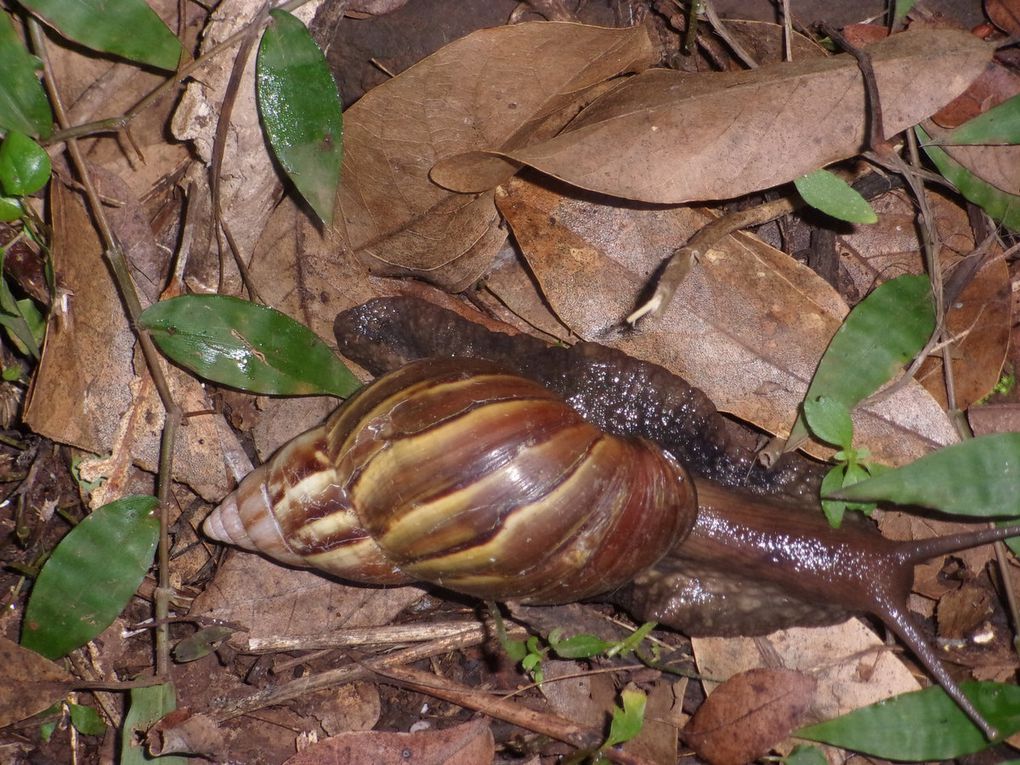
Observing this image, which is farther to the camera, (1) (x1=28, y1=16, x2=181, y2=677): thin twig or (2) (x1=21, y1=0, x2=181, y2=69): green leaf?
(1) (x1=28, y1=16, x2=181, y2=677): thin twig

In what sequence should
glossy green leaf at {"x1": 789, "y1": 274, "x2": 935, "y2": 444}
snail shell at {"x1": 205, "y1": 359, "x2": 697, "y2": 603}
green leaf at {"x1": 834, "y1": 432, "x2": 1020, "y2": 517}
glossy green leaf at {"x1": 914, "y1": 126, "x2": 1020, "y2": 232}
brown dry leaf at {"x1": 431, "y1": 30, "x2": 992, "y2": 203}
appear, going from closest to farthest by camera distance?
snail shell at {"x1": 205, "y1": 359, "x2": 697, "y2": 603} < brown dry leaf at {"x1": 431, "y1": 30, "x2": 992, "y2": 203} < green leaf at {"x1": 834, "y1": 432, "x2": 1020, "y2": 517} < glossy green leaf at {"x1": 789, "y1": 274, "x2": 935, "y2": 444} < glossy green leaf at {"x1": 914, "y1": 126, "x2": 1020, "y2": 232}

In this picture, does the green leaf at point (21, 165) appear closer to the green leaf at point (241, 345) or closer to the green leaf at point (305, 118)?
the green leaf at point (241, 345)

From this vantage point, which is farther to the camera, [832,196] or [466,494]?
[832,196]

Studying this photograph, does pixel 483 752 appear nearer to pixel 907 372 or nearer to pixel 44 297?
pixel 907 372

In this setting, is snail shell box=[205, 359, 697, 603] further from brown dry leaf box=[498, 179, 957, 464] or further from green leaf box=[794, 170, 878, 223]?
green leaf box=[794, 170, 878, 223]

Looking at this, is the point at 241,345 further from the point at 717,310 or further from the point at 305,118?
the point at 717,310

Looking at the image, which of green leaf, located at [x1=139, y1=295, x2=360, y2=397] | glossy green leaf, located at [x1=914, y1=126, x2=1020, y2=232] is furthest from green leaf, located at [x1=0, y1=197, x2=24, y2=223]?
glossy green leaf, located at [x1=914, y1=126, x2=1020, y2=232]

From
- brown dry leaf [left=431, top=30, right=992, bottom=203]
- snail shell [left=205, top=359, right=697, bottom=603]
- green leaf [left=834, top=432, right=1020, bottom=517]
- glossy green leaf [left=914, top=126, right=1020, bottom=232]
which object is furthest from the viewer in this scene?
glossy green leaf [left=914, top=126, right=1020, bottom=232]

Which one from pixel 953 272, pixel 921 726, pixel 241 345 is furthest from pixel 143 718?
pixel 953 272
